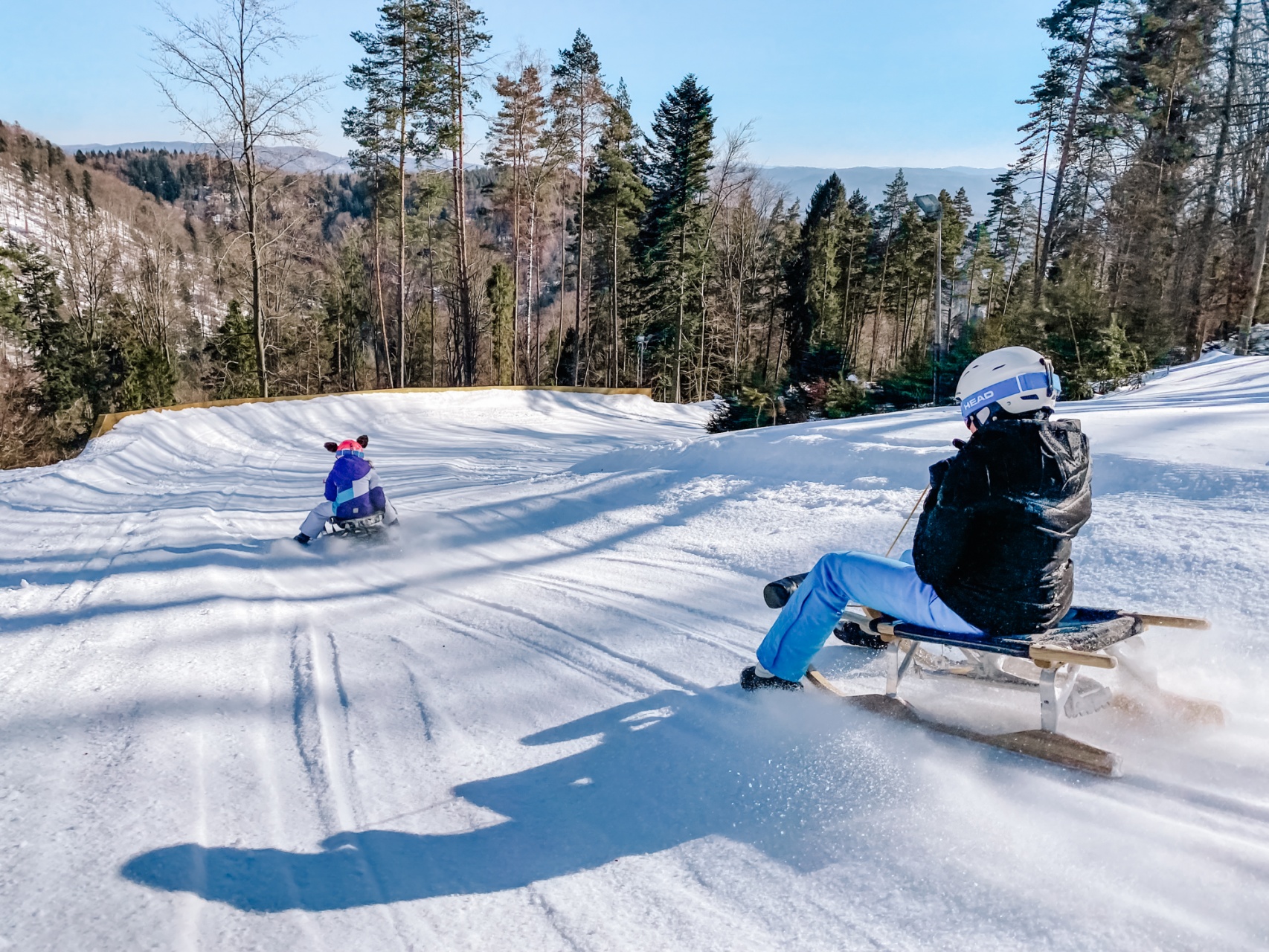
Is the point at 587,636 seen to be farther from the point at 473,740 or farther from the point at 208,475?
the point at 208,475

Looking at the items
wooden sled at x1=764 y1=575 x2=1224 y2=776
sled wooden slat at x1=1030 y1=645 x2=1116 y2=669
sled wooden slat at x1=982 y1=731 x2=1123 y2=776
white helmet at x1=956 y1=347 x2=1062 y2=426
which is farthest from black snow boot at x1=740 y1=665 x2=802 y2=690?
white helmet at x1=956 y1=347 x2=1062 y2=426

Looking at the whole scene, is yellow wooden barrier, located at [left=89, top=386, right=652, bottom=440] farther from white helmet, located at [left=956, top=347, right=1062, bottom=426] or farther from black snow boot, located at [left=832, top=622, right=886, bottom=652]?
white helmet, located at [left=956, top=347, right=1062, bottom=426]

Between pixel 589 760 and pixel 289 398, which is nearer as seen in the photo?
pixel 589 760

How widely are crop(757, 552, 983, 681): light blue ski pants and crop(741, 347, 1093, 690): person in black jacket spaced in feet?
0.04

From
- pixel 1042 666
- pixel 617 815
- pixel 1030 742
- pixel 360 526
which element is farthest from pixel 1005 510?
pixel 360 526

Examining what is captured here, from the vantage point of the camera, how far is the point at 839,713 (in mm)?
3221

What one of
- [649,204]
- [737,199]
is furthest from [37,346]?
[737,199]

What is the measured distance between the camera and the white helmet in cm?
268

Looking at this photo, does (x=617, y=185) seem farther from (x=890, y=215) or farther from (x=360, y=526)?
(x=360, y=526)

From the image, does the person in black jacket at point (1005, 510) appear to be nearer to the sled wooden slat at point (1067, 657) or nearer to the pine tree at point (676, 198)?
the sled wooden slat at point (1067, 657)

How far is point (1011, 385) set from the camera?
270cm

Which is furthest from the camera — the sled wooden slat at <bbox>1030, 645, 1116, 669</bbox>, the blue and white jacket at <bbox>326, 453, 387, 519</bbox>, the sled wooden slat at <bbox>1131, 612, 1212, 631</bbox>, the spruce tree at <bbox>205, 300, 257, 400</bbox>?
the spruce tree at <bbox>205, 300, 257, 400</bbox>

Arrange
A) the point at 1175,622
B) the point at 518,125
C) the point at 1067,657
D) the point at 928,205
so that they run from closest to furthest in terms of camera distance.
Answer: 1. the point at 1067,657
2. the point at 1175,622
3. the point at 518,125
4. the point at 928,205

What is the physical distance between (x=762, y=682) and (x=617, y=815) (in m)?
1.00
